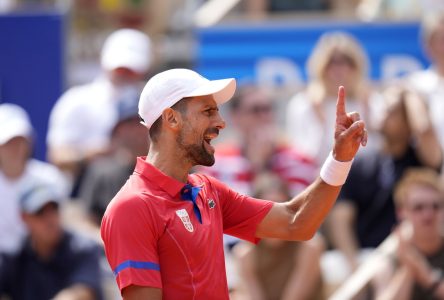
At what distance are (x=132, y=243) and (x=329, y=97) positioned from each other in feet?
14.5

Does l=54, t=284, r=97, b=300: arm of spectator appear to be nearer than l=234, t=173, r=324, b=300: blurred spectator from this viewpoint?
Yes

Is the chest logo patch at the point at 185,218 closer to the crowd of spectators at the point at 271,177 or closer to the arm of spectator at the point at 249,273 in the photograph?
the crowd of spectators at the point at 271,177

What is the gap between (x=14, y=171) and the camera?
8.12 metres

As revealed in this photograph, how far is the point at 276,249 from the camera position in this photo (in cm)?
738

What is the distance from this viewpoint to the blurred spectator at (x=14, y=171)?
797 centimetres

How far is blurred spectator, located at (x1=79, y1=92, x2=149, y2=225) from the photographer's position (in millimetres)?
7480

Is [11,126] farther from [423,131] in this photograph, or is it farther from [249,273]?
[423,131]

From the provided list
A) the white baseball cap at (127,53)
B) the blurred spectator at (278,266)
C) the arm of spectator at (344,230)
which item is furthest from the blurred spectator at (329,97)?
the white baseball cap at (127,53)

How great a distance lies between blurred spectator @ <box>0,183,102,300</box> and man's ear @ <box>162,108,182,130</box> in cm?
308

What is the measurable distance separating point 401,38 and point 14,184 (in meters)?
3.61

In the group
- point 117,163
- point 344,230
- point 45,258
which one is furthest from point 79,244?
point 344,230

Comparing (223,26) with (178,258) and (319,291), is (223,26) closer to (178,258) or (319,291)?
(319,291)

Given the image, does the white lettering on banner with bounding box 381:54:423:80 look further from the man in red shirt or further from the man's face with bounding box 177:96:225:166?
the man's face with bounding box 177:96:225:166

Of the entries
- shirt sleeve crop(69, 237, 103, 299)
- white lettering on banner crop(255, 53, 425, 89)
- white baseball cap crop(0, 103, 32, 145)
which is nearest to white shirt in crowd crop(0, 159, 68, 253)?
white baseball cap crop(0, 103, 32, 145)
